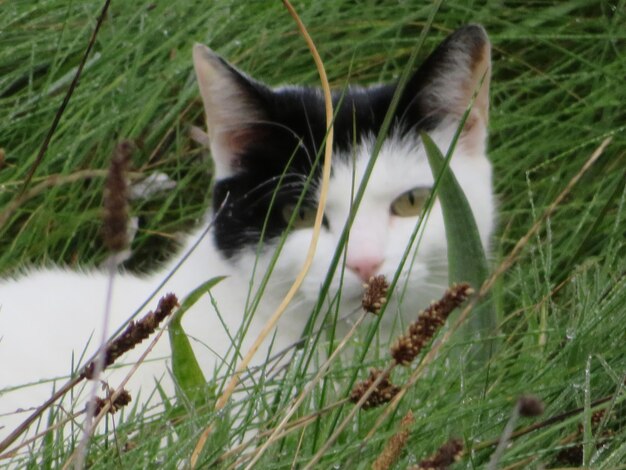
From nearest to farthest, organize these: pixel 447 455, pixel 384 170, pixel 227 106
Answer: pixel 447 455 < pixel 384 170 < pixel 227 106

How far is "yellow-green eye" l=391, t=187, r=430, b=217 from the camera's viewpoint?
2.13m

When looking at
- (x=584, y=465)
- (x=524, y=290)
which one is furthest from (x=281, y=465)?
(x=524, y=290)

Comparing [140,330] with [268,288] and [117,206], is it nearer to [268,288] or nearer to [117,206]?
[117,206]

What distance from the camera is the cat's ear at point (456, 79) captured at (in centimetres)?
212

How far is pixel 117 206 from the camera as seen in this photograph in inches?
32.1

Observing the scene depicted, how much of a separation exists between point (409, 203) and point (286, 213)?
232 millimetres

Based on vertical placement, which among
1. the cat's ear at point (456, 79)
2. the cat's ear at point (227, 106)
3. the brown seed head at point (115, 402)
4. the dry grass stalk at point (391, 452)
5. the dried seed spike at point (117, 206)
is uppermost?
the cat's ear at point (227, 106)

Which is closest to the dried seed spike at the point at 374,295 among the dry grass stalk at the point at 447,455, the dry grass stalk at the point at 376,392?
the dry grass stalk at the point at 376,392

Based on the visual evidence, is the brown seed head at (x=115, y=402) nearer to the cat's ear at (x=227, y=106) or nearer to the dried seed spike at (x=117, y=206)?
the dried seed spike at (x=117, y=206)

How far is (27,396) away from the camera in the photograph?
208 centimetres

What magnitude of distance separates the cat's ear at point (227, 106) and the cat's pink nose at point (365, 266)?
376 mm

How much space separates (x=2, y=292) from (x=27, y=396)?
1.06ft

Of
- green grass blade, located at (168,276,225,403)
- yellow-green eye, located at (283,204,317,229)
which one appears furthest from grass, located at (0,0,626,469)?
green grass blade, located at (168,276,225,403)

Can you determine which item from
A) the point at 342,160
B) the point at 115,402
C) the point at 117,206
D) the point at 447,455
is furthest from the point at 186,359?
the point at 117,206
